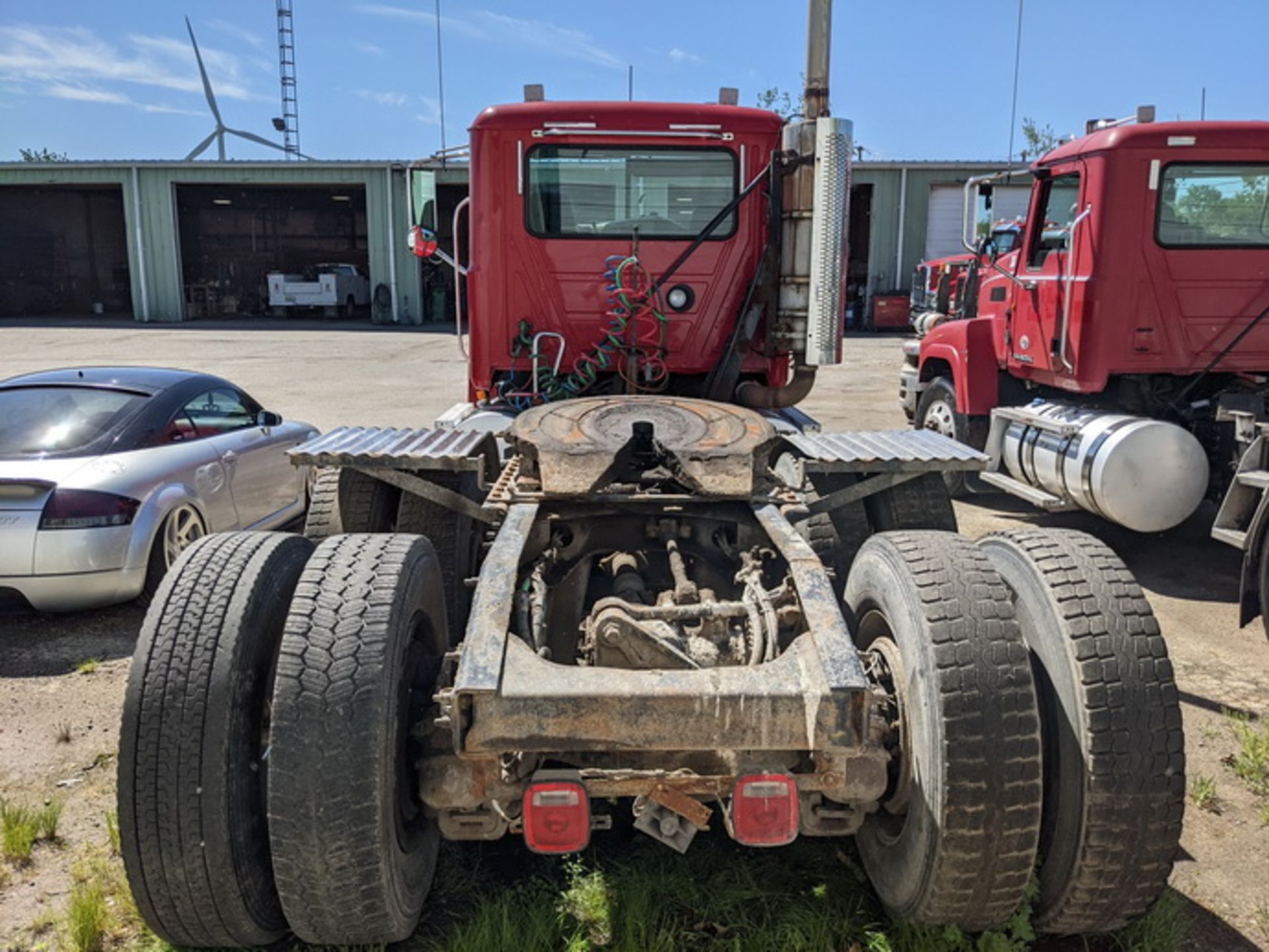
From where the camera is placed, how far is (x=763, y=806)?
2516 millimetres

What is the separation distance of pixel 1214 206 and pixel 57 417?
289 inches

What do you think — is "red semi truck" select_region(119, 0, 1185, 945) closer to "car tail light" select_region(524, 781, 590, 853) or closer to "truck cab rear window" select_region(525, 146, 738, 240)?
"car tail light" select_region(524, 781, 590, 853)

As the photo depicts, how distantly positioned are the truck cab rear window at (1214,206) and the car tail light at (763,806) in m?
5.92

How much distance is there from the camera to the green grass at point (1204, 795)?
3.89 meters

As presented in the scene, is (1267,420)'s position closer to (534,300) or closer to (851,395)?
(534,300)

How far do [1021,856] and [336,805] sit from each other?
1708 millimetres

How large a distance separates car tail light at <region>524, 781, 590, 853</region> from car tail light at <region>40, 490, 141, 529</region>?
3.89 meters

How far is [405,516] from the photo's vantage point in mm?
4883

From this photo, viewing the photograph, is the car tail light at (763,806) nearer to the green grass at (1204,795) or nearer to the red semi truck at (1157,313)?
the green grass at (1204,795)

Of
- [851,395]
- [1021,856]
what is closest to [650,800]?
[1021,856]

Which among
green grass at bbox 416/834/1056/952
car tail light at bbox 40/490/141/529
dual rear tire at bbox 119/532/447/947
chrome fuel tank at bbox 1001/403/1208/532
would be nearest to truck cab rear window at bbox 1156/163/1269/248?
chrome fuel tank at bbox 1001/403/1208/532

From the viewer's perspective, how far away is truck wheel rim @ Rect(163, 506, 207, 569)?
586cm

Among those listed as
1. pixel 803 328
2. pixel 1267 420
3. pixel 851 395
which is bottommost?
pixel 851 395

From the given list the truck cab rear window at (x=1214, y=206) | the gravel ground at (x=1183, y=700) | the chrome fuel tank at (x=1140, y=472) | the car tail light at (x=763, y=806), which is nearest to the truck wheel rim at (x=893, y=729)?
the car tail light at (x=763, y=806)
